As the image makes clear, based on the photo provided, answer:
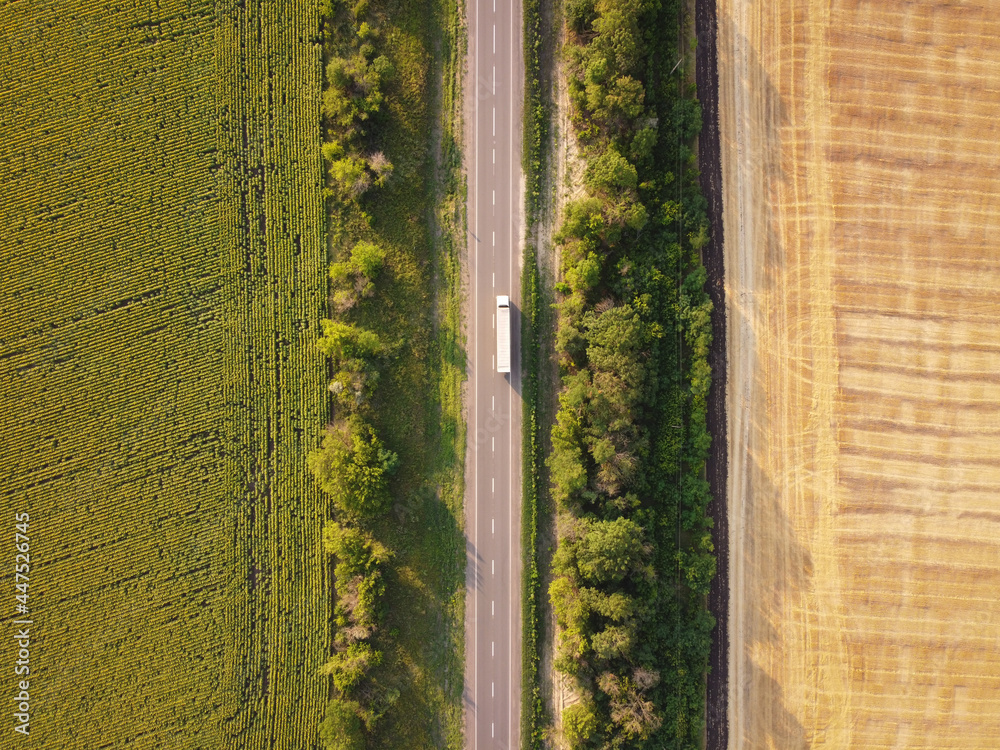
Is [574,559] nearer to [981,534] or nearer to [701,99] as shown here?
[981,534]

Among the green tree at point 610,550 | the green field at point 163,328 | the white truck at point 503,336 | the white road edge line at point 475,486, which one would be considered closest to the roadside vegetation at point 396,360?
the white road edge line at point 475,486

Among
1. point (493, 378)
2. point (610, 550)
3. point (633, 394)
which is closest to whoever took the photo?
point (610, 550)

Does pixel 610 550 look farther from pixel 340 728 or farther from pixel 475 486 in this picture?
pixel 340 728

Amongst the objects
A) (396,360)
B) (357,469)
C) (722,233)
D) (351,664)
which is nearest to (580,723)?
(351,664)

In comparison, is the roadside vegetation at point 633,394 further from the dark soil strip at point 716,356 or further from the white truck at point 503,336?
the white truck at point 503,336

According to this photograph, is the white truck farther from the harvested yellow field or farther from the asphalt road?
the harvested yellow field

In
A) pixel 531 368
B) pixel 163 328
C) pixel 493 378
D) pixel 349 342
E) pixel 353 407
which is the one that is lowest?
pixel 353 407

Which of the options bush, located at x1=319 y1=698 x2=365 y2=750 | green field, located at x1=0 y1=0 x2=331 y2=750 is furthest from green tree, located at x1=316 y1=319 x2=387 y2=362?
bush, located at x1=319 y1=698 x2=365 y2=750
